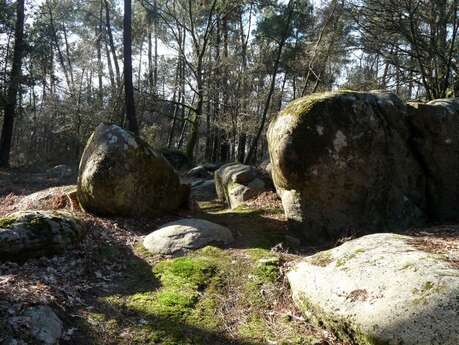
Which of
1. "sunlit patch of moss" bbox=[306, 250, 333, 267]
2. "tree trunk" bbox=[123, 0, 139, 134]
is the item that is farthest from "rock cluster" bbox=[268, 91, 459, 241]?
"tree trunk" bbox=[123, 0, 139, 134]

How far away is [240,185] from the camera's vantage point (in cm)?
1095

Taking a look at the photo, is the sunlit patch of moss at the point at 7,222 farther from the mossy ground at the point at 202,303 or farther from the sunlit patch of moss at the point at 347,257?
the sunlit patch of moss at the point at 347,257

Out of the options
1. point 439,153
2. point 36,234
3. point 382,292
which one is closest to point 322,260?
point 382,292

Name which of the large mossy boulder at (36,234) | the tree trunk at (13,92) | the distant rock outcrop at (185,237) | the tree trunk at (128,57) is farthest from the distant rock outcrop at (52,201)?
the tree trunk at (13,92)

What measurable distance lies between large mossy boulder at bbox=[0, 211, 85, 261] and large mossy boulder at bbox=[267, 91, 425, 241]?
3.81 metres

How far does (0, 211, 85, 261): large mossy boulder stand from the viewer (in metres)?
5.71

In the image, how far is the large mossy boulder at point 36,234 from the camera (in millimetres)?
5710

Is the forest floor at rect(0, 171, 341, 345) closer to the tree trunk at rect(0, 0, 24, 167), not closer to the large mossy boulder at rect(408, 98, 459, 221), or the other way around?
the large mossy boulder at rect(408, 98, 459, 221)

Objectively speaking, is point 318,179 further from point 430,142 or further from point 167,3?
point 167,3

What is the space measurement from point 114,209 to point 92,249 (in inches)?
79.0

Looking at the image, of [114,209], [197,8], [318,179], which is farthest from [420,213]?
[197,8]

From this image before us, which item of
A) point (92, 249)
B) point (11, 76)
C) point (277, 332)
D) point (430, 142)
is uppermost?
point (11, 76)

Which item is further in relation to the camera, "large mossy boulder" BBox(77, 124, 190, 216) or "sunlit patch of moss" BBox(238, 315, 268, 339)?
"large mossy boulder" BBox(77, 124, 190, 216)

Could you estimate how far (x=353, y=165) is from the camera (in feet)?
25.3
